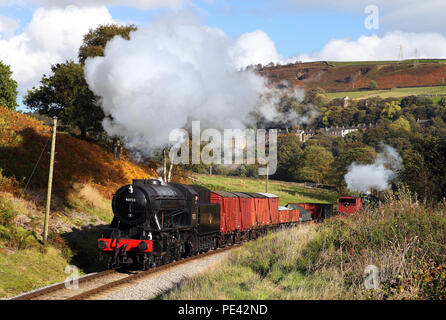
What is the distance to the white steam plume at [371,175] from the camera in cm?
5819

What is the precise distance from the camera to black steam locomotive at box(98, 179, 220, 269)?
17828mm

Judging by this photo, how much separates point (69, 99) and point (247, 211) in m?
23.0

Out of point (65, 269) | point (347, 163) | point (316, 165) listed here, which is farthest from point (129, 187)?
point (316, 165)

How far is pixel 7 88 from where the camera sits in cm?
5694

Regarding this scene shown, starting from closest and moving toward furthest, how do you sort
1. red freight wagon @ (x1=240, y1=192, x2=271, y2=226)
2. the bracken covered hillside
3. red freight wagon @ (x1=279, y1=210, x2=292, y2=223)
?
the bracken covered hillside, red freight wagon @ (x1=240, y1=192, x2=271, y2=226), red freight wagon @ (x1=279, y1=210, x2=292, y2=223)

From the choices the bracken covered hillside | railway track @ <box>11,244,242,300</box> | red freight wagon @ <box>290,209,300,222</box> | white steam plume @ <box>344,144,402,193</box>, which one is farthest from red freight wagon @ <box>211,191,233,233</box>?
white steam plume @ <box>344,144,402,193</box>

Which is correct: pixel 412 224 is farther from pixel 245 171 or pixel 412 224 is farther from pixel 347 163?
pixel 245 171

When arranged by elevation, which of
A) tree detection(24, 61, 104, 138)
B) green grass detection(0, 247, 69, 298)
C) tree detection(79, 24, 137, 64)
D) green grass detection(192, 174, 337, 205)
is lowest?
green grass detection(192, 174, 337, 205)

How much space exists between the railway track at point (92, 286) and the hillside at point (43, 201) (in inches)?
68.0

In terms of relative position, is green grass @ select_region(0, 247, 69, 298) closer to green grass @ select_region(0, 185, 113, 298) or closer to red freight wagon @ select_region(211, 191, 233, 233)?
green grass @ select_region(0, 185, 113, 298)

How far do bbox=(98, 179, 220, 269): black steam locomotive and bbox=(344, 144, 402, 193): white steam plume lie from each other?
136 ft

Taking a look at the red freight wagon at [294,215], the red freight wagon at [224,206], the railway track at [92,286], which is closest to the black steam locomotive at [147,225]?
the railway track at [92,286]

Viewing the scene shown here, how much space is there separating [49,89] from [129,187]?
33531 mm

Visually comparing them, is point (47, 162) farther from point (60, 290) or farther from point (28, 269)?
point (60, 290)
